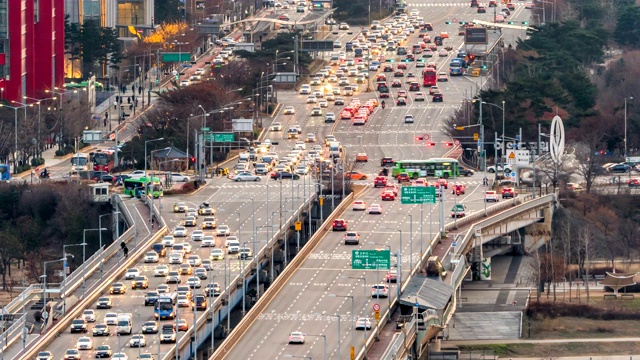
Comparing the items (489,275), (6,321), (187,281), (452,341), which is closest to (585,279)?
(489,275)

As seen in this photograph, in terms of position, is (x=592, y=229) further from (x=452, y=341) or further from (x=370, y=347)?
(x=370, y=347)

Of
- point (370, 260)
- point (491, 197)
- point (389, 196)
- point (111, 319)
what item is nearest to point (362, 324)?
point (370, 260)

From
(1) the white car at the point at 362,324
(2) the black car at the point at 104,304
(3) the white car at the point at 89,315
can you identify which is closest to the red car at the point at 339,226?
(2) the black car at the point at 104,304

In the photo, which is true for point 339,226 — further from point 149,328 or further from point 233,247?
point 149,328

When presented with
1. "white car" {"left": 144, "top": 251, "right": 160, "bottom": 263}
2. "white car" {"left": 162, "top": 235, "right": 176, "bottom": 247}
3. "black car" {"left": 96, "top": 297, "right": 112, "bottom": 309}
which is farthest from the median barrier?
"white car" {"left": 162, "top": 235, "right": 176, "bottom": 247}

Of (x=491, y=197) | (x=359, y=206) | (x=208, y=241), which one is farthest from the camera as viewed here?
(x=491, y=197)

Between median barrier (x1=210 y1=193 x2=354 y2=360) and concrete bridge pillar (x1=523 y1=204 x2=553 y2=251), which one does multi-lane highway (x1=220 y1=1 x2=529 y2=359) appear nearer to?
median barrier (x1=210 y1=193 x2=354 y2=360)
